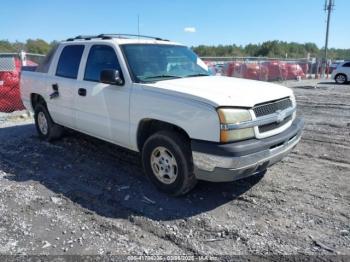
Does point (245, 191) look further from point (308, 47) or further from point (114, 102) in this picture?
point (308, 47)

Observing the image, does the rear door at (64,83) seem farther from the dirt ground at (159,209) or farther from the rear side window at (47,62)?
the dirt ground at (159,209)

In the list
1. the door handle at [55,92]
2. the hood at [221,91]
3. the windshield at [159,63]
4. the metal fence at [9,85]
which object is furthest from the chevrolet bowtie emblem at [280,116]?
the metal fence at [9,85]

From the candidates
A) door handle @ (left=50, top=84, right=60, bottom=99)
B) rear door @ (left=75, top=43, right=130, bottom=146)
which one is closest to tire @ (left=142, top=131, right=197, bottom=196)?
rear door @ (left=75, top=43, right=130, bottom=146)

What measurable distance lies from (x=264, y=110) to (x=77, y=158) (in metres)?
3.43

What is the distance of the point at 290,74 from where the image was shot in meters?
25.0

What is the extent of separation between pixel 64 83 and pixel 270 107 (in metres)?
3.48

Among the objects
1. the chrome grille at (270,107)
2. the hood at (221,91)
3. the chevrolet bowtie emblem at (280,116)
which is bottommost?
the chevrolet bowtie emblem at (280,116)

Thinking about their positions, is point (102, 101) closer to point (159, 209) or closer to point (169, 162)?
point (169, 162)

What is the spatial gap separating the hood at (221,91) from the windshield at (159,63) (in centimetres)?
26

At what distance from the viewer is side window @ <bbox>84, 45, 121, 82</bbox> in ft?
16.5

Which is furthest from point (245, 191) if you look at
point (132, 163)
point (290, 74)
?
point (290, 74)

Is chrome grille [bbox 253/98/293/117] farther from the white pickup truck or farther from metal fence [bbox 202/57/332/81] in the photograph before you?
metal fence [bbox 202/57/332/81]

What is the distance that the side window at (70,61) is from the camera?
577cm

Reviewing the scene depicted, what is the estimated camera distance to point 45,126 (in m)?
7.09
